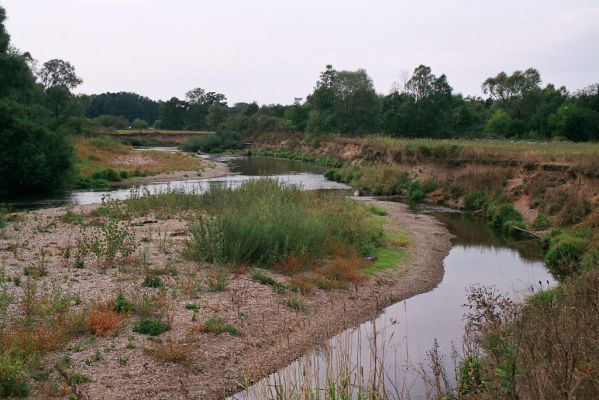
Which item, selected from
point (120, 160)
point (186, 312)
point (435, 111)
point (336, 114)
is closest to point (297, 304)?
point (186, 312)

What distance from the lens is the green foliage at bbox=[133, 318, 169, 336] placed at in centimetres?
1133

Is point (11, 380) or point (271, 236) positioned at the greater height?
point (271, 236)

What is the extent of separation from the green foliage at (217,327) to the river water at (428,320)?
5.39 feet

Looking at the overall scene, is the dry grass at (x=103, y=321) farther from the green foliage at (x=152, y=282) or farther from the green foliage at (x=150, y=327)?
the green foliage at (x=152, y=282)

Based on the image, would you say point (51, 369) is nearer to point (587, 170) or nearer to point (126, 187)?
point (587, 170)

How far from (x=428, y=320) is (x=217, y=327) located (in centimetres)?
550

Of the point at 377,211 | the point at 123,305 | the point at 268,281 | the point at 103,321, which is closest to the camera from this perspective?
the point at 103,321

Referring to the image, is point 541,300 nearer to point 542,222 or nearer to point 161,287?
point 161,287

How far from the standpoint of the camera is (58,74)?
100m

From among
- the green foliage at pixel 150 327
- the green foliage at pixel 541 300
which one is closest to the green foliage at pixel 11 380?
the green foliage at pixel 150 327

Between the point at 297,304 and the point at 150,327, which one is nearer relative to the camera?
the point at 150,327

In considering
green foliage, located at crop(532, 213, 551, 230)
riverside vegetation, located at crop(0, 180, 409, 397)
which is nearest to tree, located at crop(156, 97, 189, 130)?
riverside vegetation, located at crop(0, 180, 409, 397)

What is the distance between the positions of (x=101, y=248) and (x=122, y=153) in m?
55.0

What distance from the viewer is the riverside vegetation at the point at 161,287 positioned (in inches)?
394
